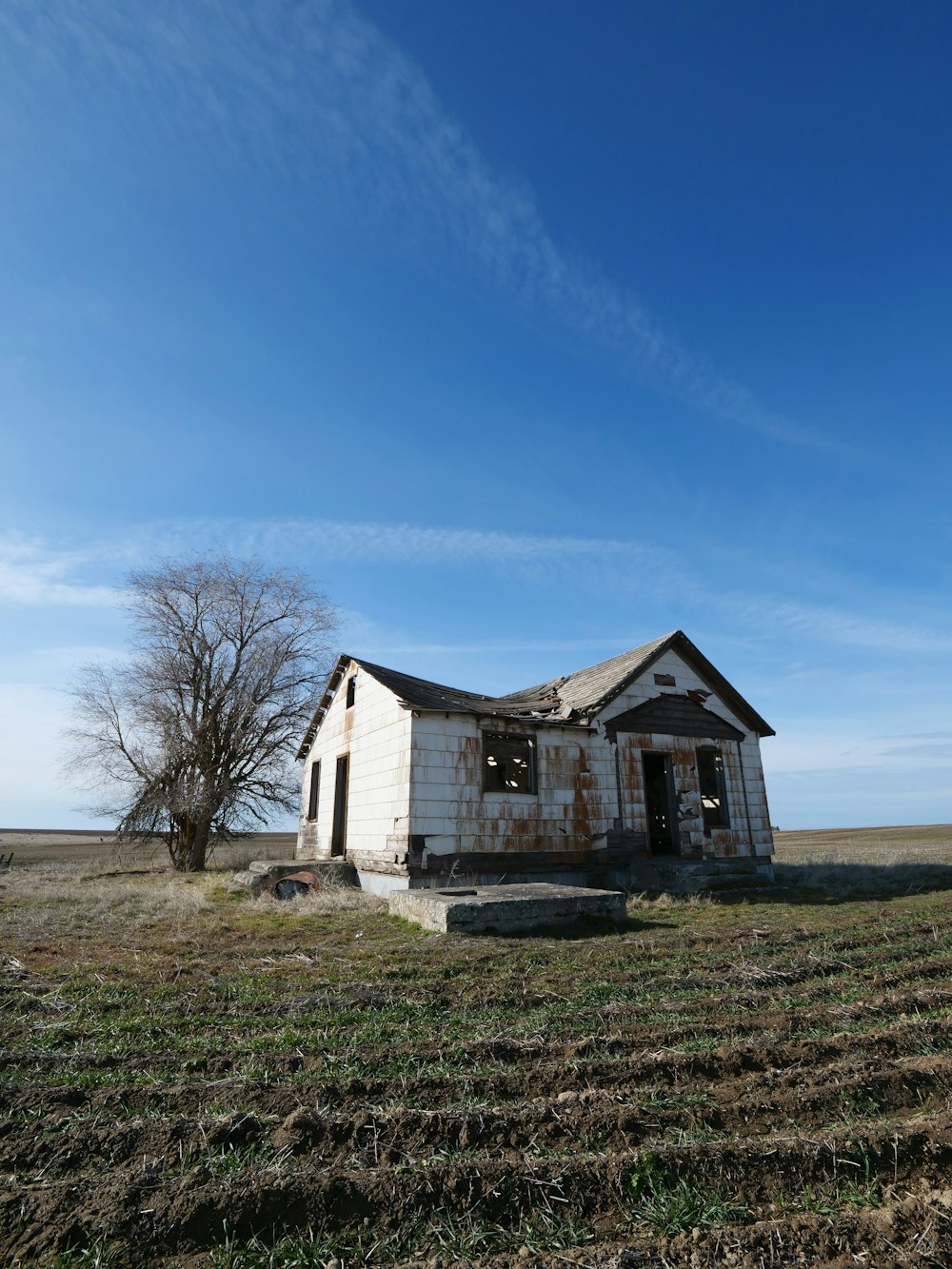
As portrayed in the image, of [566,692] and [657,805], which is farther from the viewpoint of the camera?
[657,805]

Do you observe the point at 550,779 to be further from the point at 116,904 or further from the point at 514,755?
the point at 116,904

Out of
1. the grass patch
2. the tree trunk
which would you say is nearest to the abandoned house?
the tree trunk

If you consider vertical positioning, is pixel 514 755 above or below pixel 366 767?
above

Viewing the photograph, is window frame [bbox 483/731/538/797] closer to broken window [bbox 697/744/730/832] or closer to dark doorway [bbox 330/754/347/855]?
dark doorway [bbox 330/754/347/855]

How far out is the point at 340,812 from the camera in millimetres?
18406

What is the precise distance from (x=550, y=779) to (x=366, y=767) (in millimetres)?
4415

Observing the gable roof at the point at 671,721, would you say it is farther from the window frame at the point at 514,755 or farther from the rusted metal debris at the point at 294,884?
the rusted metal debris at the point at 294,884

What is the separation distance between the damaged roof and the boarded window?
5.47ft

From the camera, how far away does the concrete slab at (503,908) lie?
9.23m

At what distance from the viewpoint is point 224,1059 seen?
4.40m

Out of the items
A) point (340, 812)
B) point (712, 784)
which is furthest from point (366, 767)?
point (712, 784)

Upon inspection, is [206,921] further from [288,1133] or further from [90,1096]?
[288,1133]

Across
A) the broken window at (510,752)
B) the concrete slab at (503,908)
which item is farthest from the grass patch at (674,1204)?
the broken window at (510,752)

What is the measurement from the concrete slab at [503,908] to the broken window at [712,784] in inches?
314
